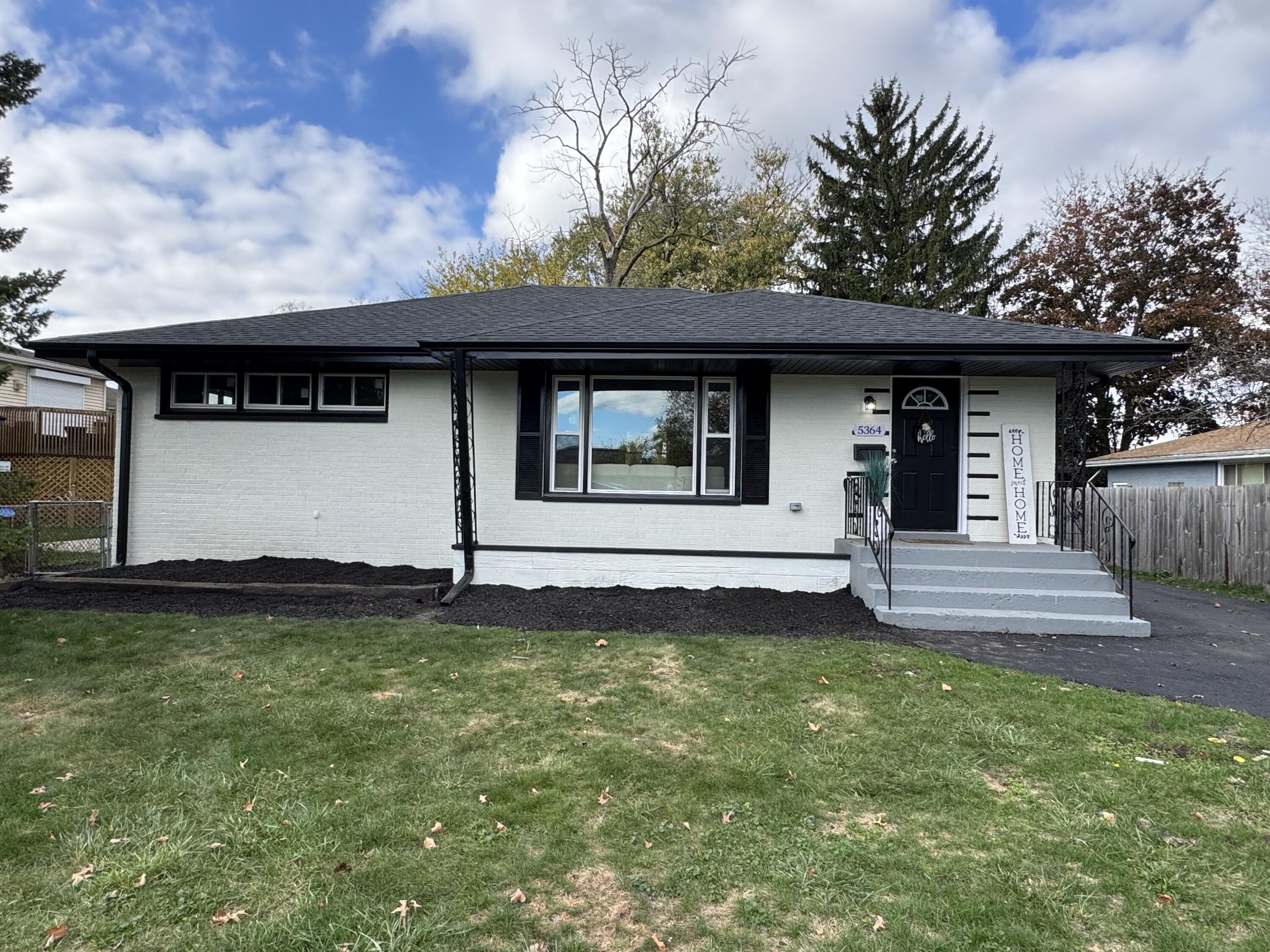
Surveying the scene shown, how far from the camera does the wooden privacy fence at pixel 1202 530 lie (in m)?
9.82

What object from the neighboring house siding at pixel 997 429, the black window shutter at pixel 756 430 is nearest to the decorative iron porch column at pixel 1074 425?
the neighboring house siding at pixel 997 429

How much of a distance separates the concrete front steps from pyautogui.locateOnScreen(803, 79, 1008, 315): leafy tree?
19080 millimetres

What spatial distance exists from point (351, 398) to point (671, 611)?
5.28 metres

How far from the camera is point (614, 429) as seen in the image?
8.26m

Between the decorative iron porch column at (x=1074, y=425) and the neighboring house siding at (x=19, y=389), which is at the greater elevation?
the neighboring house siding at (x=19, y=389)

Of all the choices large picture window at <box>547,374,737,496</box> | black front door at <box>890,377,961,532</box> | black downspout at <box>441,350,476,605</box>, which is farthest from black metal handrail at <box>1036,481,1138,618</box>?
black downspout at <box>441,350,476,605</box>

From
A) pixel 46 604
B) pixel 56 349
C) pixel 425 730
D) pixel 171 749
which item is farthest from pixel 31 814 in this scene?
pixel 56 349

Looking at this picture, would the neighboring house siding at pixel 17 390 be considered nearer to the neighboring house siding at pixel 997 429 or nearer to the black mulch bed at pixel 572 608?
the black mulch bed at pixel 572 608

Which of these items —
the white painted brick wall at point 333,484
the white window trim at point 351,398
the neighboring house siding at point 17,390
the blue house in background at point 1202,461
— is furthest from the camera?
the neighboring house siding at point 17,390

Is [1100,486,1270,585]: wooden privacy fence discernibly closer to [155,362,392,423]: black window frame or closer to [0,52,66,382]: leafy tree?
[155,362,392,423]: black window frame

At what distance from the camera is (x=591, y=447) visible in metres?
8.24

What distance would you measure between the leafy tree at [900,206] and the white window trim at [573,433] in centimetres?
1874

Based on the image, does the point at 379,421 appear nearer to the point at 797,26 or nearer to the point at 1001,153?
the point at 797,26

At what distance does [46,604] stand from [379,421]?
154 inches
